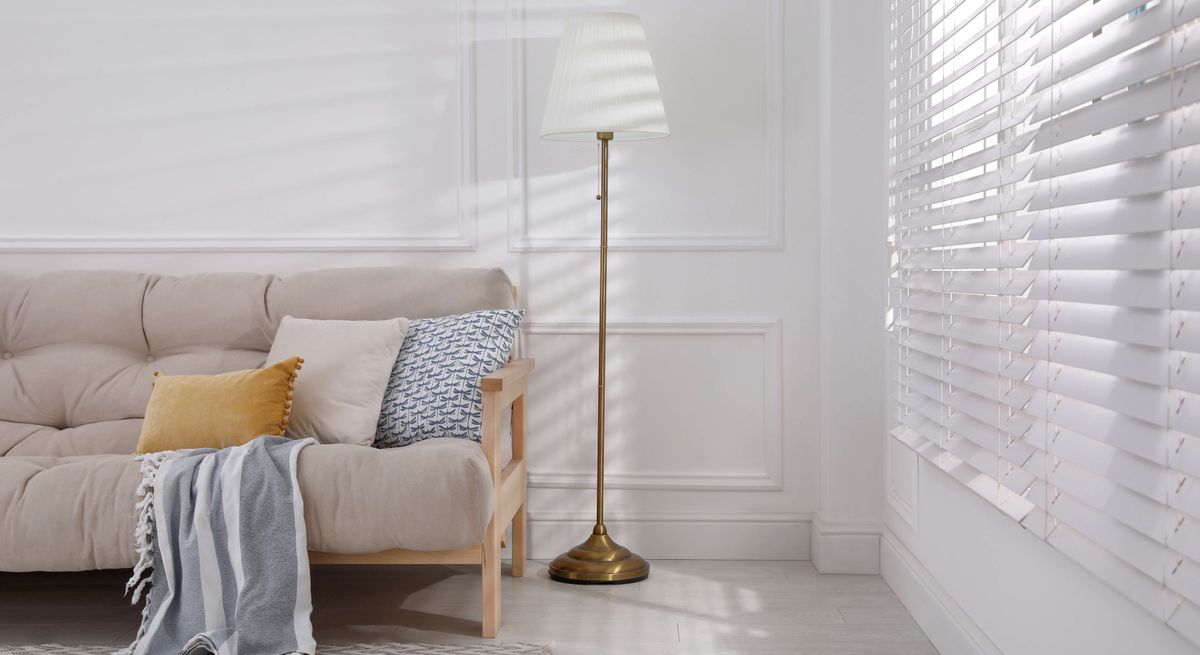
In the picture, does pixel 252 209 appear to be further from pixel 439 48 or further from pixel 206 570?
pixel 206 570

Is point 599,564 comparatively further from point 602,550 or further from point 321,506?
point 321,506

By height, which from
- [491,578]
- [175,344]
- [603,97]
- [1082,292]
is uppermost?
[603,97]

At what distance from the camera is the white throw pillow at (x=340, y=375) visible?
2.54m

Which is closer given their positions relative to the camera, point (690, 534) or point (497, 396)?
point (497, 396)

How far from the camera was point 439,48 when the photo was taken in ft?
10.2

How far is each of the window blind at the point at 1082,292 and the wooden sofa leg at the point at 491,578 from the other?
3.35ft

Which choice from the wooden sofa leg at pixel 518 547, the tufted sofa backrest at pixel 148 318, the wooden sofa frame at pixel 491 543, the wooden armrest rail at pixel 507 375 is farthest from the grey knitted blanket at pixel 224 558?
the wooden sofa leg at pixel 518 547

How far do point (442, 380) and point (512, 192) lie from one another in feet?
2.53

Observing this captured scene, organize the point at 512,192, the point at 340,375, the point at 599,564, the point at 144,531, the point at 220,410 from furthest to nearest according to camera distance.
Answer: the point at 512,192 → the point at 599,564 → the point at 340,375 → the point at 220,410 → the point at 144,531

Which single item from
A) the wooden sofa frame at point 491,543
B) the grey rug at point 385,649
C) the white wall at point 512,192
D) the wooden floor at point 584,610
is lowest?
the wooden floor at point 584,610

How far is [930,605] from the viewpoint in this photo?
7.73 ft

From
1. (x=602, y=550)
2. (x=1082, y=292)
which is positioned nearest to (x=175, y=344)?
(x=602, y=550)

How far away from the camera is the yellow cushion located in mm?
2398

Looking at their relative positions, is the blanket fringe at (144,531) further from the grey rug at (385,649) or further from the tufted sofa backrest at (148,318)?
the tufted sofa backrest at (148,318)
